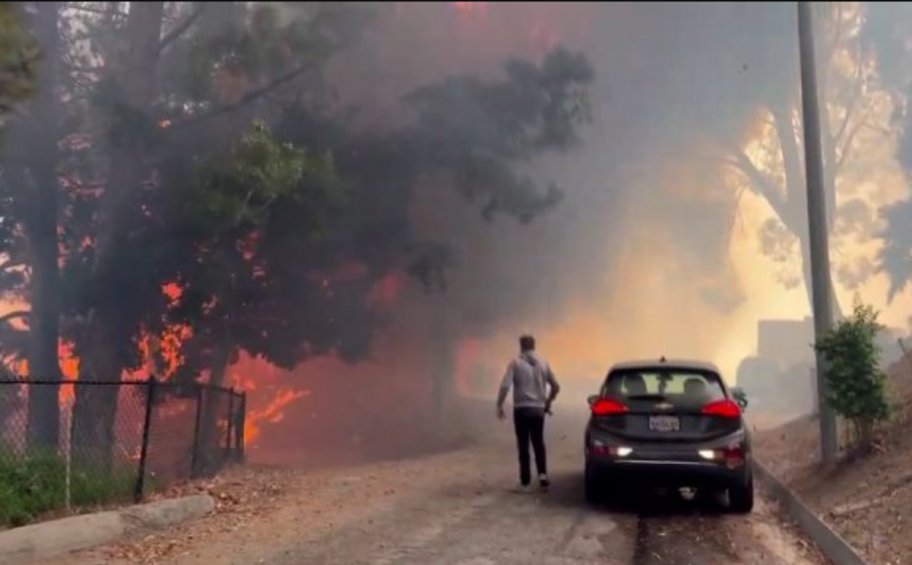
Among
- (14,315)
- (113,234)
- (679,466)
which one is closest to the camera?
(679,466)

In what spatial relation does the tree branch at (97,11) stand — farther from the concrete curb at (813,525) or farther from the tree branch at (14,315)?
the concrete curb at (813,525)

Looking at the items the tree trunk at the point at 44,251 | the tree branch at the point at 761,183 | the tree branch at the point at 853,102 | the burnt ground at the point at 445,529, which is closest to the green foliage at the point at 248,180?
the tree trunk at the point at 44,251

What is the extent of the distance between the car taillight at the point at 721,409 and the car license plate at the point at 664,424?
26 centimetres

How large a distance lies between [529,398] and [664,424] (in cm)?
154

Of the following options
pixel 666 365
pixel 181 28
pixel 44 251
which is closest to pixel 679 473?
pixel 666 365

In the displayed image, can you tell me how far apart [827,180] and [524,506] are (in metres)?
11.3

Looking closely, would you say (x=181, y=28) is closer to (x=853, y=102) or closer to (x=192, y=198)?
(x=192, y=198)

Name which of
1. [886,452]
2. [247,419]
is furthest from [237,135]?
[886,452]

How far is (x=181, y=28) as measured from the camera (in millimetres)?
14898

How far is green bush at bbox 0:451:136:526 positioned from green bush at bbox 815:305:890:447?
22.4 ft

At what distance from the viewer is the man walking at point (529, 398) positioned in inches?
348

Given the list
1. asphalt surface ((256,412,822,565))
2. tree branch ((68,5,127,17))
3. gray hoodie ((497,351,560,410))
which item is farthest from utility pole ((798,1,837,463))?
tree branch ((68,5,127,17))

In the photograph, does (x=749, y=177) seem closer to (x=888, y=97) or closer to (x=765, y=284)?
(x=765, y=284)

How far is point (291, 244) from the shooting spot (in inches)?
539
